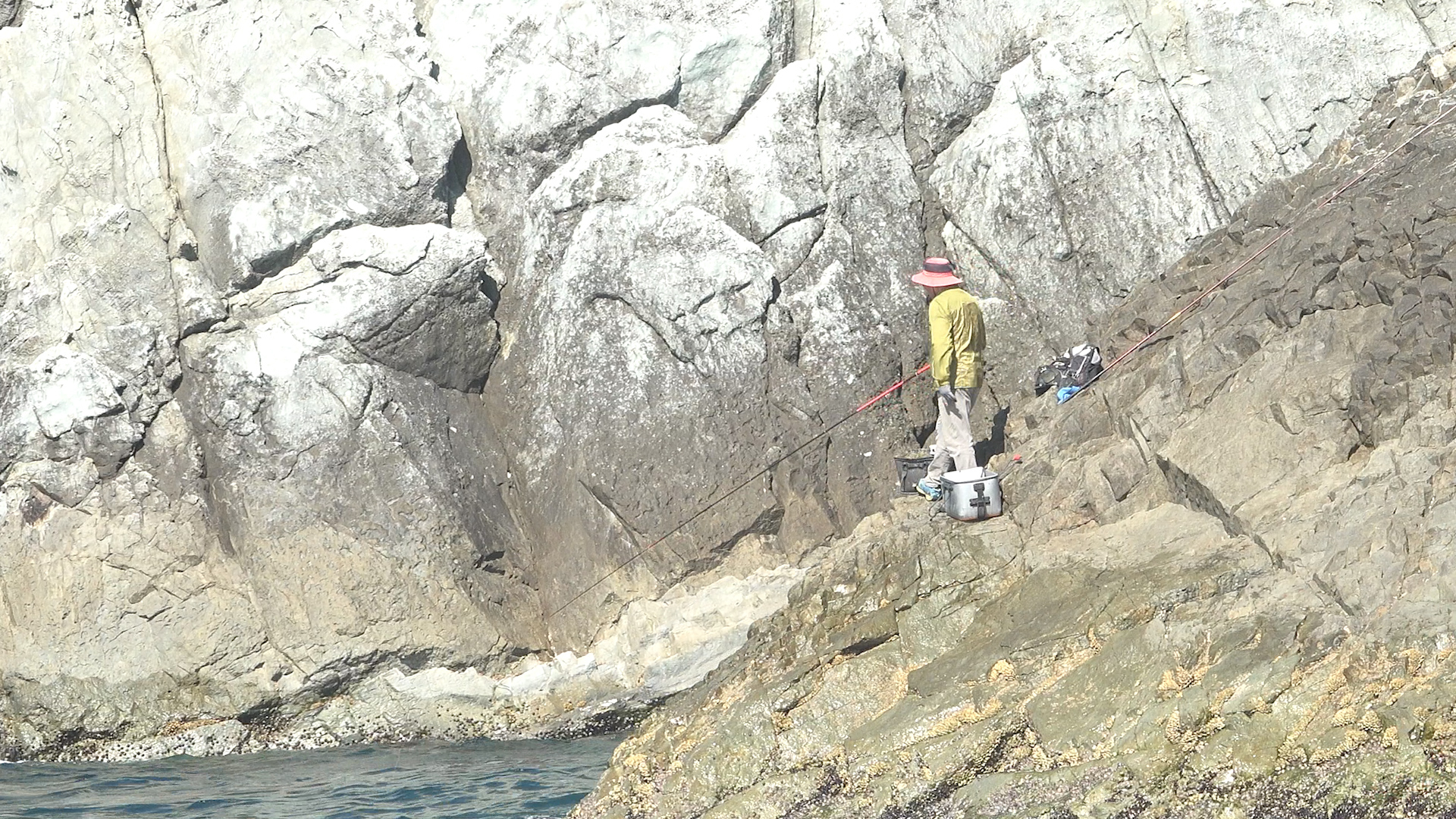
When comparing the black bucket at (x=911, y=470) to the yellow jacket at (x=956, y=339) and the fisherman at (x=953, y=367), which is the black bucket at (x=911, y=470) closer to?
the fisherman at (x=953, y=367)

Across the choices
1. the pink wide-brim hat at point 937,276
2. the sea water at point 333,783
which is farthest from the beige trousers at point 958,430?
the sea water at point 333,783

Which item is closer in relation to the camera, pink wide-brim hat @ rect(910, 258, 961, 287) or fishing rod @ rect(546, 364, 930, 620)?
pink wide-brim hat @ rect(910, 258, 961, 287)

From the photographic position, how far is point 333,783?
1155 centimetres

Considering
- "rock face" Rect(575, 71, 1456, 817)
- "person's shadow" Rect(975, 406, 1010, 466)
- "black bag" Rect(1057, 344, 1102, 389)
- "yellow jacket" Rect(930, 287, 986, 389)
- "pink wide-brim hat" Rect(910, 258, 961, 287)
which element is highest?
"pink wide-brim hat" Rect(910, 258, 961, 287)

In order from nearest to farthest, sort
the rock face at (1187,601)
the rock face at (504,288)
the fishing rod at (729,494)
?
the rock face at (1187,601) < the rock face at (504,288) < the fishing rod at (729,494)

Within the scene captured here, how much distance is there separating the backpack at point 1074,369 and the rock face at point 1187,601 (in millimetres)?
274

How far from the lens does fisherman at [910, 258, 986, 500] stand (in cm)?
1155

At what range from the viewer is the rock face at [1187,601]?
7.51 metres

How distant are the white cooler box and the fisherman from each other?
1.29 feet

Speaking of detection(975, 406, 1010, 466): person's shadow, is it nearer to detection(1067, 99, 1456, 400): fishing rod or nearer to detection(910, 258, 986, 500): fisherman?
detection(1067, 99, 1456, 400): fishing rod

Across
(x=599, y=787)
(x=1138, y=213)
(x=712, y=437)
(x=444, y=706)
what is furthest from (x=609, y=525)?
(x=1138, y=213)

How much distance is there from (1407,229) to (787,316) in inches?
208

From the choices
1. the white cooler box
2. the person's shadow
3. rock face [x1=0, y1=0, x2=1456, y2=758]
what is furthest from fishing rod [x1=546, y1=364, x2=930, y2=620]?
the white cooler box

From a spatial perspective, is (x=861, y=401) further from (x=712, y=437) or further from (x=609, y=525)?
(x=609, y=525)
